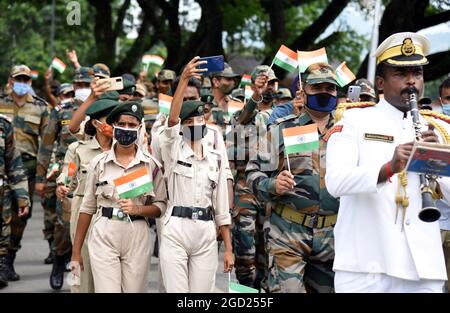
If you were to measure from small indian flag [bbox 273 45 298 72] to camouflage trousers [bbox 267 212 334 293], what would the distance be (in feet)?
8.00

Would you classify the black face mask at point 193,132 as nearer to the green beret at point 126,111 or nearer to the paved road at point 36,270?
the green beret at point 126,111

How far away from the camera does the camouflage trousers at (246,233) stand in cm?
1036

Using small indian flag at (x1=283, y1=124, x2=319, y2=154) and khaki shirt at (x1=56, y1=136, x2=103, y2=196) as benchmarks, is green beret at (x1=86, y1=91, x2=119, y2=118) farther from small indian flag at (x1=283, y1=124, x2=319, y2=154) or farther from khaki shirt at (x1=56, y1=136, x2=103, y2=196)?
small indian flag at (x1=283, y1=124, x2=319, y2=154)

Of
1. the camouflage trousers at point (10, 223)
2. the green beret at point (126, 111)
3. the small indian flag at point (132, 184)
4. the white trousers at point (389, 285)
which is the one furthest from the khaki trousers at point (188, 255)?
the camouflage trousers at point (10, 223)

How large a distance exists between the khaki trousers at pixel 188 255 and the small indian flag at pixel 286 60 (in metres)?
2.24

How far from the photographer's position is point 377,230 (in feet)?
18.6

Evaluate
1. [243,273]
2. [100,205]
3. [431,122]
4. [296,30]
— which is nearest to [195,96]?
[243,273]

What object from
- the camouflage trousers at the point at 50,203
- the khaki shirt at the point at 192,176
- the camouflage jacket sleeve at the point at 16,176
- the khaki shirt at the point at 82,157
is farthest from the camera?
the camouflage trousers at the point at 50,203

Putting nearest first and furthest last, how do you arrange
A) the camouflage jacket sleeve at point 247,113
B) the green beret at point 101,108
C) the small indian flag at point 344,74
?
the green beret at point 101,108 → the small indian flag at point 344,74 → the camouflage jacket sleeve at point 247,113

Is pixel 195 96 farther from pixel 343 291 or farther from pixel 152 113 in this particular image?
pixel 343 291

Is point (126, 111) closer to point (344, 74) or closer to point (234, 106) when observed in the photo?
point (344, 74)

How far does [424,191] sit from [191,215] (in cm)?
309

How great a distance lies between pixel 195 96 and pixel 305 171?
2788 millimetres
